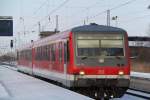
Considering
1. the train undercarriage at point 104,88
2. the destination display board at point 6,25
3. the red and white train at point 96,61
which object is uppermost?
the destination display board at point 6,25

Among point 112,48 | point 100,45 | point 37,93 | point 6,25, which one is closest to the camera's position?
point 37,93

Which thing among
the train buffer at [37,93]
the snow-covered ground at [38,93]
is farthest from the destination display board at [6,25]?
the train buffer at [37,93]

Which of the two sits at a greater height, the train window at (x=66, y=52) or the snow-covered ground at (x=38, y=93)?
the train window at (x=66, y=52)

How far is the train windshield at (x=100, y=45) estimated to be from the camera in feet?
72.0

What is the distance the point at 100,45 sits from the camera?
72.7ft

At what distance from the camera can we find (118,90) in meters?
21.7

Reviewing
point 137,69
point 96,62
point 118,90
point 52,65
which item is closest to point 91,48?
point 96,62

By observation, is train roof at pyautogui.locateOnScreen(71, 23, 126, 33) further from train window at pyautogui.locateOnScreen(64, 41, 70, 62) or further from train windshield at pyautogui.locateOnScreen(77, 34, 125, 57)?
train window at pyautogui.locateOnScreen(64, 41, 70, 62)

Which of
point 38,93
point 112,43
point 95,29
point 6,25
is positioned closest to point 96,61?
point 112,43

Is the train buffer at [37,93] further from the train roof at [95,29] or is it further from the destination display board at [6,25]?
the destination display board at [6,25]

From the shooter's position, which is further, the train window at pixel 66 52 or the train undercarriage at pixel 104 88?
the train window at pixel 66 52

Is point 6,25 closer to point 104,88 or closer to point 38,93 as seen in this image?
point 104,88

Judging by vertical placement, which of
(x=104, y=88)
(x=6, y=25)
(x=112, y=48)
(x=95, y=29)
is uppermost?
(x=6, y=25)

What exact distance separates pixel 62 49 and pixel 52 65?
367cm
